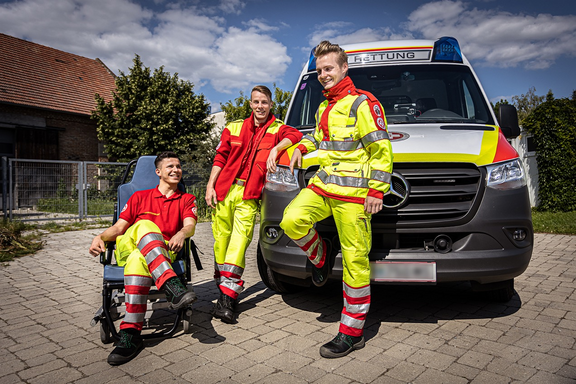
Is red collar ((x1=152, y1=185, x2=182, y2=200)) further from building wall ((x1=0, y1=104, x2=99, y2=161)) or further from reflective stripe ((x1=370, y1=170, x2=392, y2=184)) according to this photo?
building wall ((x1=0, y1=104, x2=99, y2=161))

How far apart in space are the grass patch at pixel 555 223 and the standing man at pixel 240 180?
7.51 meters

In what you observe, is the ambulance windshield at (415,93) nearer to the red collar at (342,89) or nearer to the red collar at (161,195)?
the red collar at (342,89)

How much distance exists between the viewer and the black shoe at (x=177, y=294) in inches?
123

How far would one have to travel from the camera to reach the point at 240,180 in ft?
13.9

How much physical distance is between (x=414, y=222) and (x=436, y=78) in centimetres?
211

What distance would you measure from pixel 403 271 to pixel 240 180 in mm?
1742

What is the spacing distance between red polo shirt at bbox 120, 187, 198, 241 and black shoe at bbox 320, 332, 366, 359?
1.59 m

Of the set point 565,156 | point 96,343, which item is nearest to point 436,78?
point 96,343

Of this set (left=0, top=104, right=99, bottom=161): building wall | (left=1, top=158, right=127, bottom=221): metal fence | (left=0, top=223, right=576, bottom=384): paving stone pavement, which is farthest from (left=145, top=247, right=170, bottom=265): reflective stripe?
(left=0, top=104, right=99, bottom=161): building wall

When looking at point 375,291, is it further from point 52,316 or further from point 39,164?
point 39,164

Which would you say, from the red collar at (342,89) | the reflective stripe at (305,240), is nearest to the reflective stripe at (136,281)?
the reflective stripe at (305,240)

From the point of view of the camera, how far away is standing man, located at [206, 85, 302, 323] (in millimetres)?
4023

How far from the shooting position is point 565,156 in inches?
469

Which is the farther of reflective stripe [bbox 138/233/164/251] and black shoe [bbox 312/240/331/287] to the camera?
black shoe [bbox 312/240/331/287]
